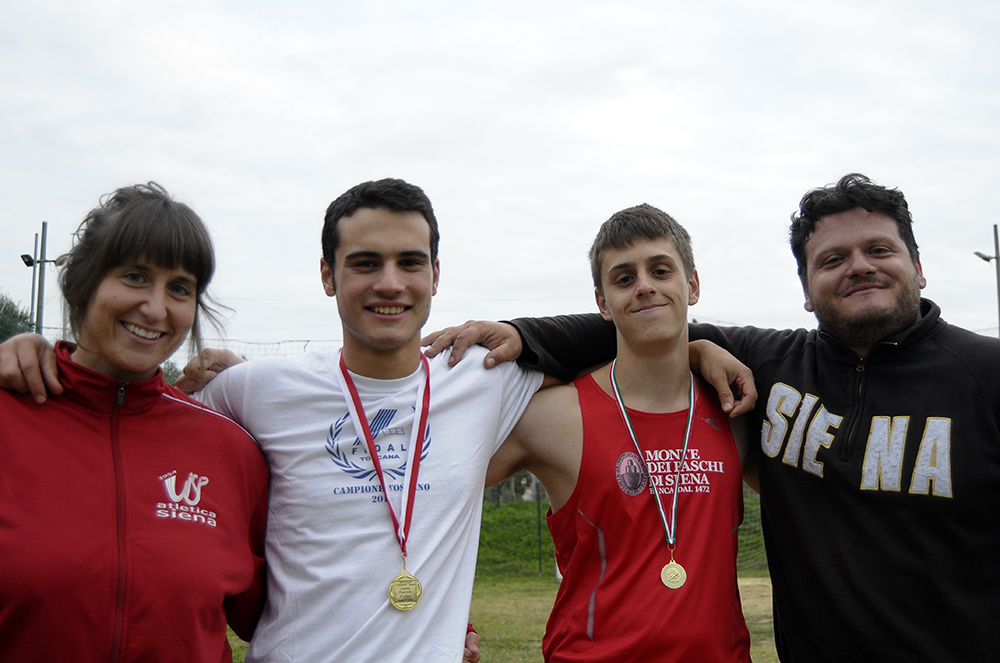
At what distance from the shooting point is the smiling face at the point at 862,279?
3117mm

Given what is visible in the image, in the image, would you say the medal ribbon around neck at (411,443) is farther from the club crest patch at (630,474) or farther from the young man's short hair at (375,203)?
the club crest patch at (630,474)

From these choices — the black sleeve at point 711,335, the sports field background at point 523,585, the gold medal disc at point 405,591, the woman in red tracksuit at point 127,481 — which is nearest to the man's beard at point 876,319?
the black sleeve at point 711,335

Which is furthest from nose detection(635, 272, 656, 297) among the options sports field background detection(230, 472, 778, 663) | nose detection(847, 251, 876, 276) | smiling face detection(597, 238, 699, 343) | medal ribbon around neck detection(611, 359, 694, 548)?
sports field background detection(230, 472, 778, 663)

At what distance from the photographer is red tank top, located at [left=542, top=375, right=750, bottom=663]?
2.88m

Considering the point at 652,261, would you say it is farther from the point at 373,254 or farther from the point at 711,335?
the point at 373,254

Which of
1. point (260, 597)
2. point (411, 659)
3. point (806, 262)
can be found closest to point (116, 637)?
point (260, 597)

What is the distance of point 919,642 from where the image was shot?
2.70 metres

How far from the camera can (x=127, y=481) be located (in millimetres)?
2383

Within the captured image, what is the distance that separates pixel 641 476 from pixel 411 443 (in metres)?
0.95

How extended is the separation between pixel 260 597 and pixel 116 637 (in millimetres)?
645

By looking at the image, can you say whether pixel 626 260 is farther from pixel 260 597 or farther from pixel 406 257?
pixel 260 597

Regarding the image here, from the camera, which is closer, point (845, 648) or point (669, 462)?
point (845, 648)

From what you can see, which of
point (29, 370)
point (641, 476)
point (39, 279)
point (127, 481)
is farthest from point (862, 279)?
point (39, 279)

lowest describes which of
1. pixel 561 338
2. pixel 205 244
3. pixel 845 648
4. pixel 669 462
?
pixel 845 648
